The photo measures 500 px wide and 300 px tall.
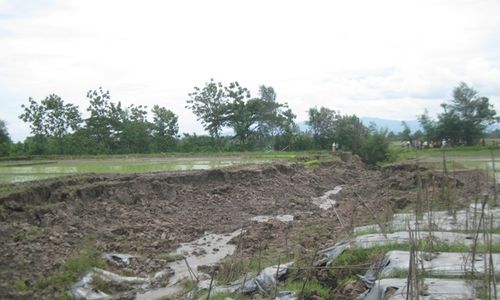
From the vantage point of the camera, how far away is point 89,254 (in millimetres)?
9266

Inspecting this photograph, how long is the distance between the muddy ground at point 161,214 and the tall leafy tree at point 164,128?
19.1 metres

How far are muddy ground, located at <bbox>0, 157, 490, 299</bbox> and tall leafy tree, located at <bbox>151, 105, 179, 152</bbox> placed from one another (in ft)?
62.7

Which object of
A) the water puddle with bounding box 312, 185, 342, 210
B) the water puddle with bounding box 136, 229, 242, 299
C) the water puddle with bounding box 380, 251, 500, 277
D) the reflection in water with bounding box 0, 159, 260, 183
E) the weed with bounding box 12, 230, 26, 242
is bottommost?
the water puddle with bounding box 136, 229, 242, 299

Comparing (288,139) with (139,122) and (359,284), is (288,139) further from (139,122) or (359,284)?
(359,284)

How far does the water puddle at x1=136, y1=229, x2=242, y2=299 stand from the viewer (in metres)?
8.25

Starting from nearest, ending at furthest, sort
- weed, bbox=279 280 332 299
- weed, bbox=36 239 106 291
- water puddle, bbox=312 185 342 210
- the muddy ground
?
weed, bbox=279 280 332 299 < weed, bbox=36 239 106 291 < the muddy ground < water puddle, bbox=312 185 342 210

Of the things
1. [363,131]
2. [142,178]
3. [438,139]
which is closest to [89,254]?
[142,178]

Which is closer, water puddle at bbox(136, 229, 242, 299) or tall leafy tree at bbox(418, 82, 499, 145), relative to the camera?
water puddle at bbox(136, 229, 242, 299)

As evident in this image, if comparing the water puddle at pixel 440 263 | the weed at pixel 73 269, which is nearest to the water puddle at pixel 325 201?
the weed at pixel 73 269

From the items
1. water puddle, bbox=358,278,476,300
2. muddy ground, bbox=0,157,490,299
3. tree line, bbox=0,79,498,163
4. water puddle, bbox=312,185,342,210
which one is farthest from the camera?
tree line, bbox=0,79,498,163

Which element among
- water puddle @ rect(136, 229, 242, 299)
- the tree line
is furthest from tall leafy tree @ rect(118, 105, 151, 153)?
water puddle @ rect(136, 229, 242, 299)

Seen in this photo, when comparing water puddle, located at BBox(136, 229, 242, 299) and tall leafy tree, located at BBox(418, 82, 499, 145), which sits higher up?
tall leafy tree, located at BBox(418, 82, 499, 145)

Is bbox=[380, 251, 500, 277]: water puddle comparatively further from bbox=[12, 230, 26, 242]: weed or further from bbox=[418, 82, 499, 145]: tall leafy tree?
bbox=[418, 82, 499, 145]: tall leafy tree

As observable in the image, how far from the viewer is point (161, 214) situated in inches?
548
